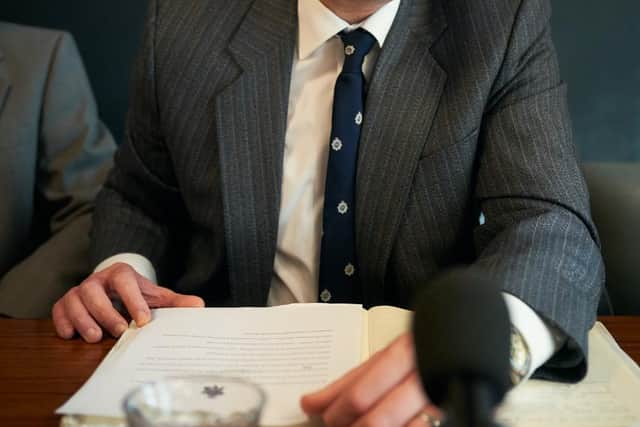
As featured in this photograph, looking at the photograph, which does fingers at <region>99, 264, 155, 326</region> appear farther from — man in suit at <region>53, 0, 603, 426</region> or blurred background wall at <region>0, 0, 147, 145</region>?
blurred background wall at <region>0, 0, 147, 145</region>

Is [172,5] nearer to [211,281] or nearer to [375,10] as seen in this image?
[375,10]

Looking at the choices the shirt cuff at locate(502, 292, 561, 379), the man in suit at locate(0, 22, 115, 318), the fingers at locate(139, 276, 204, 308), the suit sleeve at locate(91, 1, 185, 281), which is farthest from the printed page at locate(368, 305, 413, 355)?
the man in suit at locate(0, 22, 115, 318)

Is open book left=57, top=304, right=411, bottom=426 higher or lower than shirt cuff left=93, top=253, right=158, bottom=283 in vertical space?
higher

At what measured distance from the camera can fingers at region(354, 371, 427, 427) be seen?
0.66 metres

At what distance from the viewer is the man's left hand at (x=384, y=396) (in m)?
0.67

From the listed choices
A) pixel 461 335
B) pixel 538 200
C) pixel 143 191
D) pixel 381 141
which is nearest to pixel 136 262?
pixel 143 191

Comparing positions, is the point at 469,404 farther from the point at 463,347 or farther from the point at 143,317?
the point at 143,317

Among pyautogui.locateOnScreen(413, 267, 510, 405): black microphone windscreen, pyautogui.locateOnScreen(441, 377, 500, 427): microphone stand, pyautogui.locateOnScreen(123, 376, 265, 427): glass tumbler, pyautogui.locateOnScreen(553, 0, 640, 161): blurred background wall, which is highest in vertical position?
pyautogui.locateOnScreen(413, 267, 510, 405): black microphone windscreen

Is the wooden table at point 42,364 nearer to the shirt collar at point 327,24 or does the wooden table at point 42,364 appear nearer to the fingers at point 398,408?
the fingers at point 398,408

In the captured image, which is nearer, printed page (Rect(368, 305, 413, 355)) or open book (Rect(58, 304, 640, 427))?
open book (Rect(58, 304, 640, 427))

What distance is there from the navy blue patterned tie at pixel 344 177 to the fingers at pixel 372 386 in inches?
18.8

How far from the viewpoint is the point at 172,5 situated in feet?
4.13

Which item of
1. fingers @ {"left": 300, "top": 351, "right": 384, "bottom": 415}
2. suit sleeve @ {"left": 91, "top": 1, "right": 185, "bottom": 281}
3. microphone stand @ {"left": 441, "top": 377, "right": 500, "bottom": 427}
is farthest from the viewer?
suit sleeve @ {"left": 91, "top": 1, "right": 185, "bottom": 281}

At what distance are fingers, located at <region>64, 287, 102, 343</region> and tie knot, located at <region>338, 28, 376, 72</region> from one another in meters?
0.46
